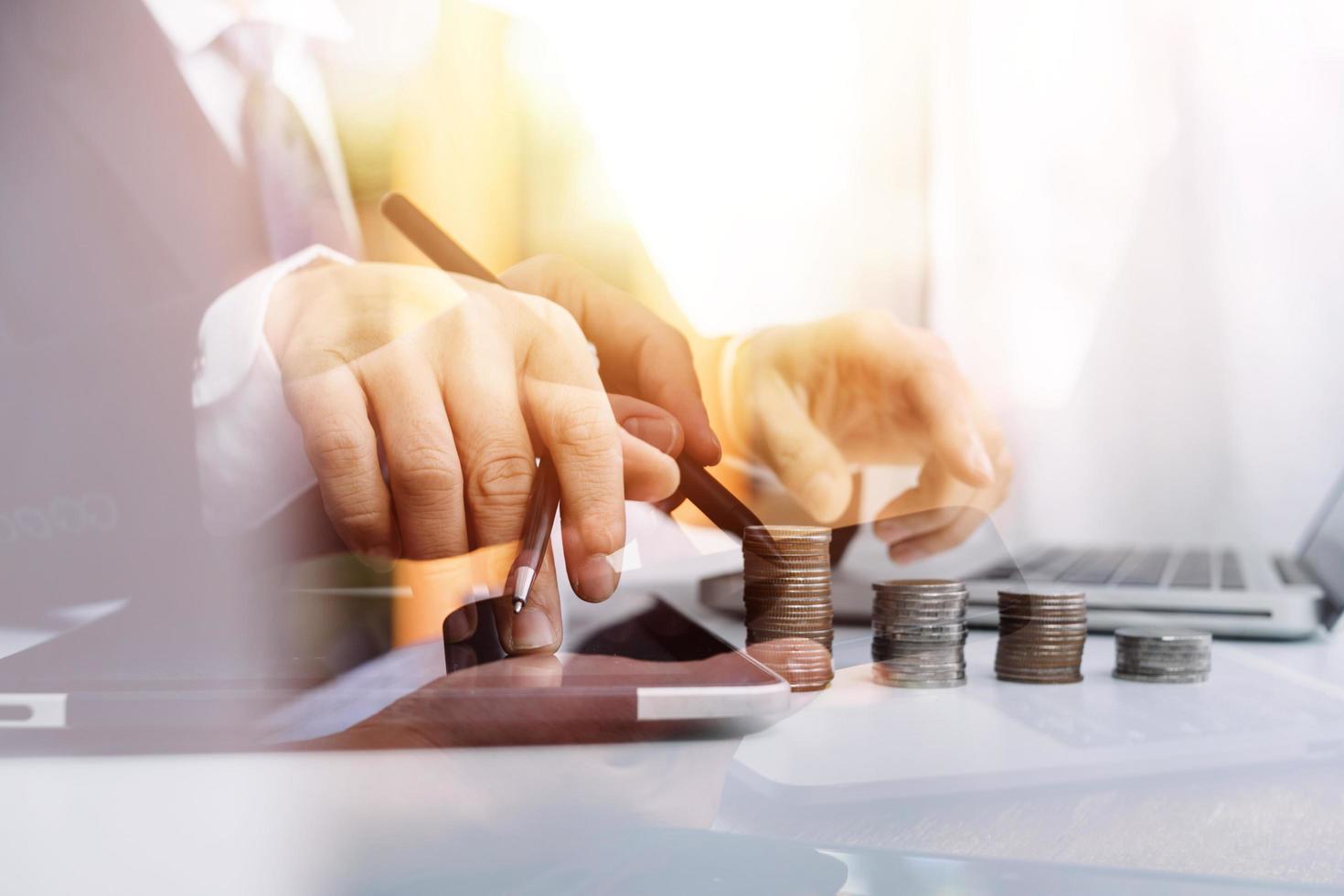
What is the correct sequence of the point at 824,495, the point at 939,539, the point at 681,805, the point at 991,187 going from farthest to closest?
the point at 991,187 < the point at 939,539 < the point at 824,495 < the point at 681,805

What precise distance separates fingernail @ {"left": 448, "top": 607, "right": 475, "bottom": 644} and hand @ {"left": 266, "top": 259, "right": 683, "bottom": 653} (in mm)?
12

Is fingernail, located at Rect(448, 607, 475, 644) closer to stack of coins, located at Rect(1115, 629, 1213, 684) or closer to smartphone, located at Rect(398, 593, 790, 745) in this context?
smartphone, located at Rect(398, 593, 790, 745)

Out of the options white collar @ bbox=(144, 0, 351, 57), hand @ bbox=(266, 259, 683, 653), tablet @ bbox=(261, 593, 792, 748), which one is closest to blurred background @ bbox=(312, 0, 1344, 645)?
white collar @ bbox=(144, 0, 351, 57)

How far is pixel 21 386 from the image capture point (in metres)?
0.53

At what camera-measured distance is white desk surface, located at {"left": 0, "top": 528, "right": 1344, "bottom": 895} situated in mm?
229

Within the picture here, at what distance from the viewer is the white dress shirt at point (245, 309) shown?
42 centimetres

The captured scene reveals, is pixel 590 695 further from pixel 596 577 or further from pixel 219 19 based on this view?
pixel 219 19

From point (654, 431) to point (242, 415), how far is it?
0.21 metres

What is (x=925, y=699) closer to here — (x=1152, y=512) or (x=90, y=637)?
(x=90, y=637)

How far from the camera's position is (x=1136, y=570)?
693 millimetres

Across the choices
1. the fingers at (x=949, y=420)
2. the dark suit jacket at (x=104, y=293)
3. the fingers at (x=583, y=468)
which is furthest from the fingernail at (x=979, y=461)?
the dark suit jacket at (x=104, y=293)

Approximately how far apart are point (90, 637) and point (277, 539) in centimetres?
9

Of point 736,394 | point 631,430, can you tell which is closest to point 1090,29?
point 736,394

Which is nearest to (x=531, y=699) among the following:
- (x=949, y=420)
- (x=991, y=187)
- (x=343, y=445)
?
(x=343, y=445)
